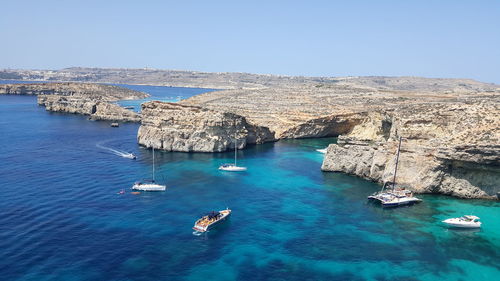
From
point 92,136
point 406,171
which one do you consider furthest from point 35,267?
point 92,136

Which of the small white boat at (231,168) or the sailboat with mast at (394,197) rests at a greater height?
the sailboat with mast at (394,197)

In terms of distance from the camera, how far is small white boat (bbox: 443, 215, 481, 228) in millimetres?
43094

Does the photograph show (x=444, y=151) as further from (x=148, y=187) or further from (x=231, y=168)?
(x=148, y=187)

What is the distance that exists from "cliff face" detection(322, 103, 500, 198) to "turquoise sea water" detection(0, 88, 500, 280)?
101 inches

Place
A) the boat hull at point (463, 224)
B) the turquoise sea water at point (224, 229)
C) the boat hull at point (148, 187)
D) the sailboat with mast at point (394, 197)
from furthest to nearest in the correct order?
the boat hull at point (148, 187) → the sailboat with mast at point (394, 197) → the boat hull at point (463, 224) → the turquoise sea water at point (224, 229)

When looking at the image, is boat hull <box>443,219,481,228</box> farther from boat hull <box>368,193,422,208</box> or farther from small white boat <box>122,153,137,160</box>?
small white boat <box>122,153,137,160</box>

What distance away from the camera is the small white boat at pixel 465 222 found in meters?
43.1

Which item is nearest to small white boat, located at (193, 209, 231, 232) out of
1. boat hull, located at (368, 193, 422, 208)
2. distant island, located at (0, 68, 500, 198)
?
boat hull, located at (368, 193, 422, 208)

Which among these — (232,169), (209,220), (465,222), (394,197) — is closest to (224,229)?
(209,220)

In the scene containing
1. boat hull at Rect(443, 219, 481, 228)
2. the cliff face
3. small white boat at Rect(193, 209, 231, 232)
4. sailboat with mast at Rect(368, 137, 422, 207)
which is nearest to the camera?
small white boat at Rect(193, 209, 231, 232)

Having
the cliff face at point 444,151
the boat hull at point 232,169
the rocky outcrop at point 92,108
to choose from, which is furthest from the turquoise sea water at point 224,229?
the rocky outcrop at point 92,108

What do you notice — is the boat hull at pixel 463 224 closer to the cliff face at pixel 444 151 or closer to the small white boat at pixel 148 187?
the cliff face at pixel 444 151

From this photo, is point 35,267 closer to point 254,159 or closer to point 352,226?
point 352,226

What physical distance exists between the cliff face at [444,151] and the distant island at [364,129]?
0.11 metres
